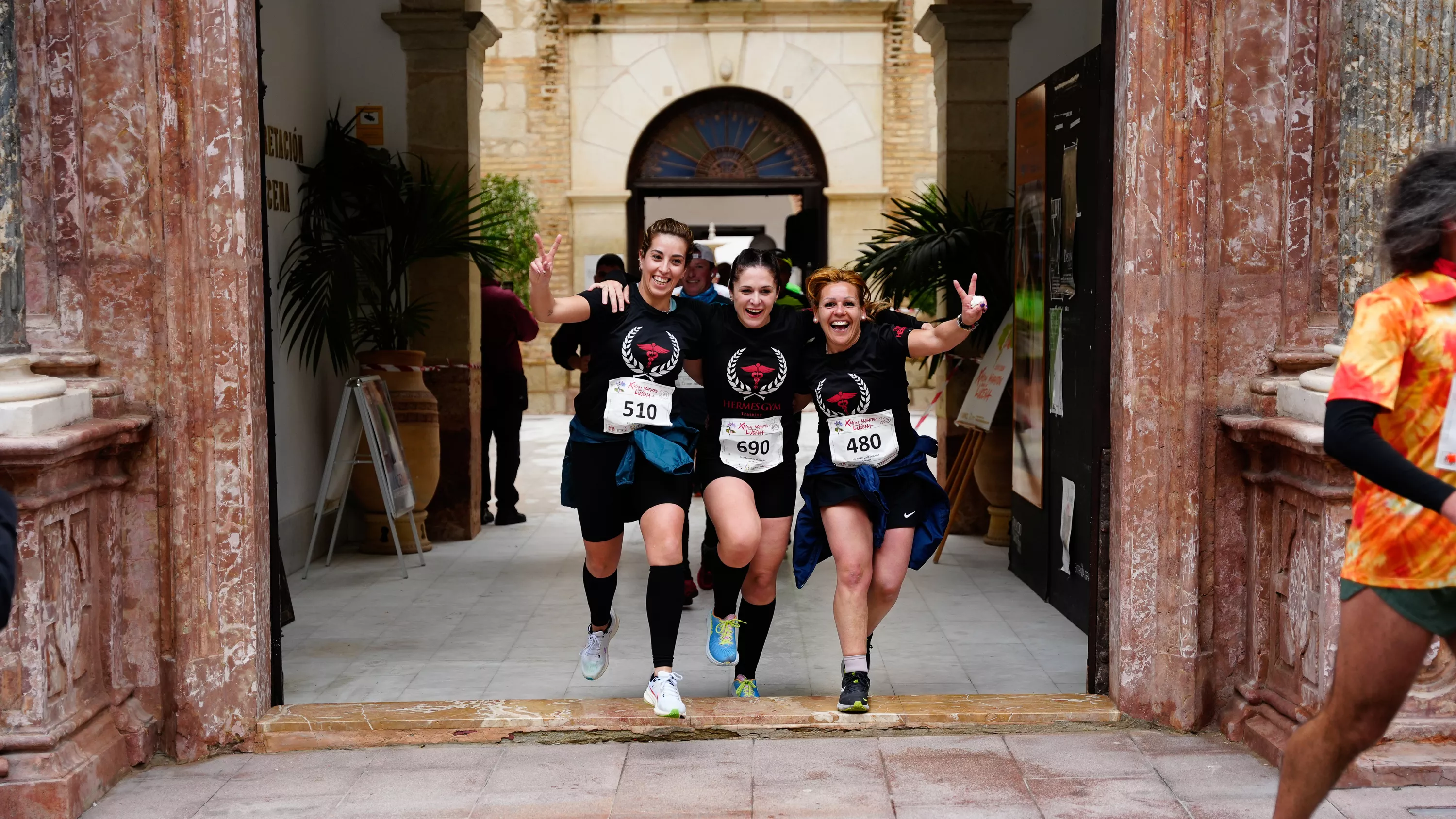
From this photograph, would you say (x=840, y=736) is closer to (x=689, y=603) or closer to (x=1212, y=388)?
(x=1212, y=388)

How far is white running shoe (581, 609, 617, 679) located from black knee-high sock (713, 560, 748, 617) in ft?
1.47

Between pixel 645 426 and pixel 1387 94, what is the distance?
8.09 feet

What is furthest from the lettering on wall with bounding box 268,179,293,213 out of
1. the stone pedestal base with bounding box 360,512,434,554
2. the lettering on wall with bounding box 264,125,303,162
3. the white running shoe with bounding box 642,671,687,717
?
the white running shoe with bounding box 642,671,687,717

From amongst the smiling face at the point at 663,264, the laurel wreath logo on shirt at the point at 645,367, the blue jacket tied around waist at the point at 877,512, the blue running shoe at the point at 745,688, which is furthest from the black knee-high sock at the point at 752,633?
the smiling face at the point at 663,264

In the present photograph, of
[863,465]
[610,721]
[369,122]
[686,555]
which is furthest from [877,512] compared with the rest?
[369,122]

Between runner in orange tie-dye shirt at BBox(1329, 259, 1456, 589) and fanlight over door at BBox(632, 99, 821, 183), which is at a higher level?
fanlight over door at BBox(632, 99, 821, 183)

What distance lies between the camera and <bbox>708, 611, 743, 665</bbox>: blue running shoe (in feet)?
15.8

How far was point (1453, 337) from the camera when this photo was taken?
2770 millimetres

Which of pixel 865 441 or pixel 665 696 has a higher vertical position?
pixel 865 441

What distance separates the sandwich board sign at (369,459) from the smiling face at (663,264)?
10.4ft

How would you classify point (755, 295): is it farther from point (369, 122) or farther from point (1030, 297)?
point (369, 122)

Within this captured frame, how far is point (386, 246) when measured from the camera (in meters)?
8.30

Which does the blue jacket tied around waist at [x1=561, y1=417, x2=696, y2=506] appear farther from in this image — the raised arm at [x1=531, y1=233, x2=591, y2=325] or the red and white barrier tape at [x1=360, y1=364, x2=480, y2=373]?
the red and white barrier tape at [x1=360, y1=364, x2=480, y2=373]

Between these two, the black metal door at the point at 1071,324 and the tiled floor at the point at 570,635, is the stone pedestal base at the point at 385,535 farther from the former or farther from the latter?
the black metal door at the point at 1071,324
